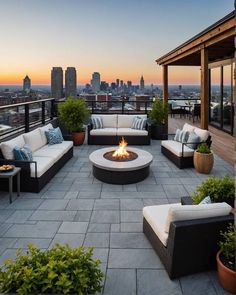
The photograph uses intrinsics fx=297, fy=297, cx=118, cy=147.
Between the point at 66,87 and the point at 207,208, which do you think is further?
the point at 66,87

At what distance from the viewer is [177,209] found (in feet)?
8.95

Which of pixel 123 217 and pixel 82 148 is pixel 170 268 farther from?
pixel 82 148

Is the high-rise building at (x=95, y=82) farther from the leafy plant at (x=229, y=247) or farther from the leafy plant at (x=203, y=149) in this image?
the leafy plant at (x=229, y=247)

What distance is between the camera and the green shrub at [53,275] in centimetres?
183

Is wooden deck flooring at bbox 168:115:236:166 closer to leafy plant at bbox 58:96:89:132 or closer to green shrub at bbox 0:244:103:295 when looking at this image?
leafy plant at bbox 58:96:89:132

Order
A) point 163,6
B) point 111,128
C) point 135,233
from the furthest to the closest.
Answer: point 163,6 → point 111,128 → point 135,233

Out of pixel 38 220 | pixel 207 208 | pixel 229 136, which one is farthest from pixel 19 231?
pixel 229 136

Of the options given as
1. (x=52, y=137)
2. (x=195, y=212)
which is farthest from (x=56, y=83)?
(x=195, y=212)

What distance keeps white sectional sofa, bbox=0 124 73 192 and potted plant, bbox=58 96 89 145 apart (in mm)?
1687

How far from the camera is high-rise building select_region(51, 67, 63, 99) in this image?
654 inches

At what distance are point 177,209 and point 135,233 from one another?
1.17 m

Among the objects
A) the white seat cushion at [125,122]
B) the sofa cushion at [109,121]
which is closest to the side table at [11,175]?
the sofa cushion at [109,121]

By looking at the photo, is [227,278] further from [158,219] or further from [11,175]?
[11,175]

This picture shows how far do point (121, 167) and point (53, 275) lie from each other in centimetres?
385
